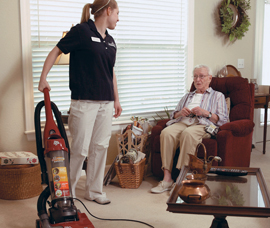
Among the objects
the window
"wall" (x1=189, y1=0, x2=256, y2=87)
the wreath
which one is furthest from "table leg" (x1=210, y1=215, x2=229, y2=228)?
the wreath

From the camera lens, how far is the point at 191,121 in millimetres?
3131

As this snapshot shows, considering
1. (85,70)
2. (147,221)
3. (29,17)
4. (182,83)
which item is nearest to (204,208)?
(147,221)

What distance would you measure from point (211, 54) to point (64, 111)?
2.04m

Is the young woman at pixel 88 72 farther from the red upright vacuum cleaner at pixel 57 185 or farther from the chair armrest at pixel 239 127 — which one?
the chair armrest at pixel 239 127

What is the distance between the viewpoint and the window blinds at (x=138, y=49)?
313 cm

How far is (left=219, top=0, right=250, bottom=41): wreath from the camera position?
412 cm

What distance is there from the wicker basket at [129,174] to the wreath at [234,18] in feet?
7.13

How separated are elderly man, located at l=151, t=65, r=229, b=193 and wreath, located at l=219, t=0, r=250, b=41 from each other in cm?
125

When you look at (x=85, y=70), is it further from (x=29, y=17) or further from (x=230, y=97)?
(x=230, y=97)

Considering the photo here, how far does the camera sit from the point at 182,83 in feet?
13.3

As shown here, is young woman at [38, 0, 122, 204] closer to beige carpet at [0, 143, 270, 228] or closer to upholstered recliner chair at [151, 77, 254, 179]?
beige carpet at [0, 143, 270, 228]

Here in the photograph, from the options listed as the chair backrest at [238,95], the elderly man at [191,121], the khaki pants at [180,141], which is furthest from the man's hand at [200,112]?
the chair backrest at [238,95]

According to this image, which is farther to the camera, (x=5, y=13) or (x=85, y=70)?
(x=5, y=13)

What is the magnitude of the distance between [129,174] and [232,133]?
3.17ft
